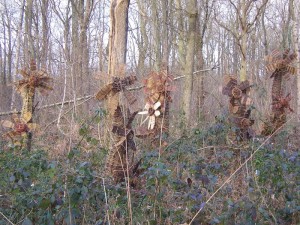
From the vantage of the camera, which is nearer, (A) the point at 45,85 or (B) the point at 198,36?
(A) the point at 45,85

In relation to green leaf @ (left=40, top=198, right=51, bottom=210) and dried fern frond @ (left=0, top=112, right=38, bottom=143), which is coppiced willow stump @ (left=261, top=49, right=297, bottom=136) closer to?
dried fern frond @ (left=0, top=112, right=38, bottom=143)

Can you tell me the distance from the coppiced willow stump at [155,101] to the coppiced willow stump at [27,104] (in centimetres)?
148

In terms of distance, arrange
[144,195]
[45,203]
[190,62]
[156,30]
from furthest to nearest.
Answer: [156,30], [190,62], [144,195], [45,203]

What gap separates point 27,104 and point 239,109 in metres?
3.04

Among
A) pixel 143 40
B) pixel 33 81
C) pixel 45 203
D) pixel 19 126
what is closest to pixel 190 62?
pixel 33 81

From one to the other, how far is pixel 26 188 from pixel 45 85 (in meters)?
3.20

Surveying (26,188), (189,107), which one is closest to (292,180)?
(26,188)

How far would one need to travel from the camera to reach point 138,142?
6.63 metres

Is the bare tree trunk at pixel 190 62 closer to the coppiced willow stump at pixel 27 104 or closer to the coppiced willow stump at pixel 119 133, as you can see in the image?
the coppiced willow stump at pixel 27 104

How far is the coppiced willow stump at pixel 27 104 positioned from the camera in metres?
6.25

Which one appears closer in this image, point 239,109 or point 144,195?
point 144,195

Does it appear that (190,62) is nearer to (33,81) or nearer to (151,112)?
(151,112)

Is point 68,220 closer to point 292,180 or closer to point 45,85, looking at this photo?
point 292,180

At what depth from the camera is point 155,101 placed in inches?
250
